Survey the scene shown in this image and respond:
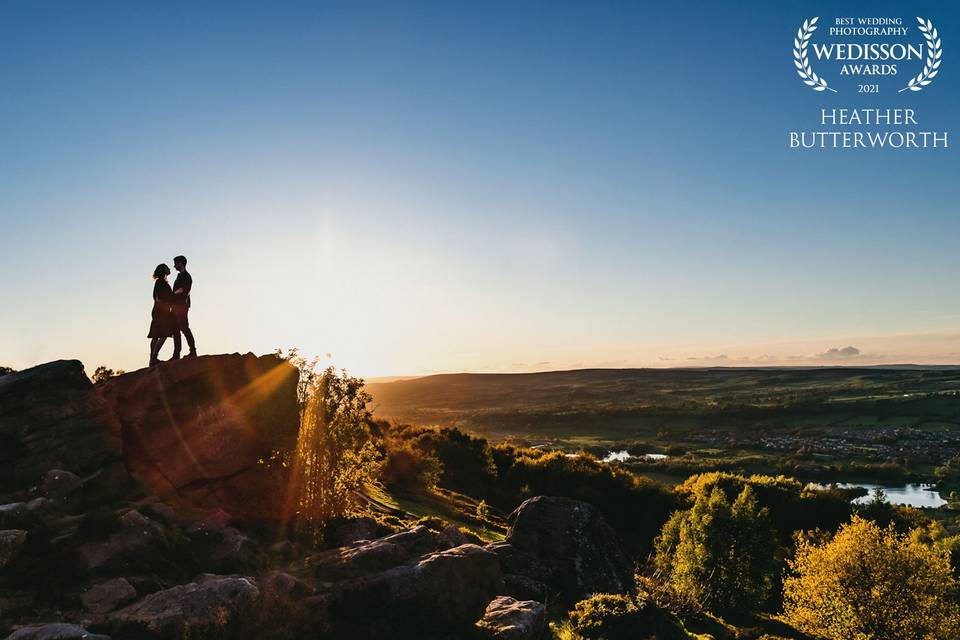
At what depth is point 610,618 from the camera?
18.2m

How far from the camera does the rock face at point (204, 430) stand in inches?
823

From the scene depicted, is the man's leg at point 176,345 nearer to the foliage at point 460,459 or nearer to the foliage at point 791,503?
the foliage at point 460,459

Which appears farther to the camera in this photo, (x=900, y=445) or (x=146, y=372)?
(x=900, y=445)

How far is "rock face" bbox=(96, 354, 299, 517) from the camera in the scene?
20906 mm

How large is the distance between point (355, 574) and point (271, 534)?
21.3 ft

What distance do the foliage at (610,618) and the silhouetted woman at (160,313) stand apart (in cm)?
1961

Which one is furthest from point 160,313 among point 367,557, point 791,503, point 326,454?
point 791,503

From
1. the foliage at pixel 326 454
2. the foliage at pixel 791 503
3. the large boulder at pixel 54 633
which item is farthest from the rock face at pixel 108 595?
the foliage at pixel 791 503

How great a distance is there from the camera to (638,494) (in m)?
74.1

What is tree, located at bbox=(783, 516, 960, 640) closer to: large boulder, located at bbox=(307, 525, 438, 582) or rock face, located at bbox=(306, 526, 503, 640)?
rock face, located at bbox=(306, 526, 503, 640)

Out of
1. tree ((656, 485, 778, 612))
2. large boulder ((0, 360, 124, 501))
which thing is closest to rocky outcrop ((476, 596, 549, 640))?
large boulder ((0, 360, 124, 501))

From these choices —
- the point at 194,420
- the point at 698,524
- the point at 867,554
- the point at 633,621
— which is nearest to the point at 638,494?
the point at 698,524

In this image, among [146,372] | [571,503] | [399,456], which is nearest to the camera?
[146,372]

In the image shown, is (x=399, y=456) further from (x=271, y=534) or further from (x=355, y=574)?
(x=355, y=574)
